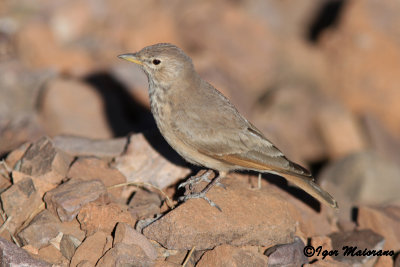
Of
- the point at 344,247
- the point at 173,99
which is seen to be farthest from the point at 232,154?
the point at 344,247

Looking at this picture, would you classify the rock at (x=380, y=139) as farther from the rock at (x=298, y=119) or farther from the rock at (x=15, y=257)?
the rock at (x=15, y=257)

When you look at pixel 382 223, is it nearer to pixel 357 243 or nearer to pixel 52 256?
pixel 357 243

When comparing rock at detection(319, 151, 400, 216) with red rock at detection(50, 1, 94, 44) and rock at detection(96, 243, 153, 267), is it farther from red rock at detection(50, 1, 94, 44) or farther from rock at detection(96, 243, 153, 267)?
red rock at detection(50, 1, 94, 44)

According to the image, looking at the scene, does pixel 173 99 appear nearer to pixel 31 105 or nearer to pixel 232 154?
pixel 232 154

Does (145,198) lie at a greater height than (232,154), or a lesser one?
lesser

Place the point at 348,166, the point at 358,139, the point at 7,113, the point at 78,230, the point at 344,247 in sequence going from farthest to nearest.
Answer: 1. the point at 358,139
2. the point at 7,113
3. the point at 348,166
4. the point at 344,247
5. the point at 78,230

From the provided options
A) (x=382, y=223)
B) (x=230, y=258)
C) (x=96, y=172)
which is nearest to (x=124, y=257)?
(x=230, y=258)

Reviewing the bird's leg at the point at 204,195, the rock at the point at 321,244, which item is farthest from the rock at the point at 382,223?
the bird's leg at the point at 204,195
